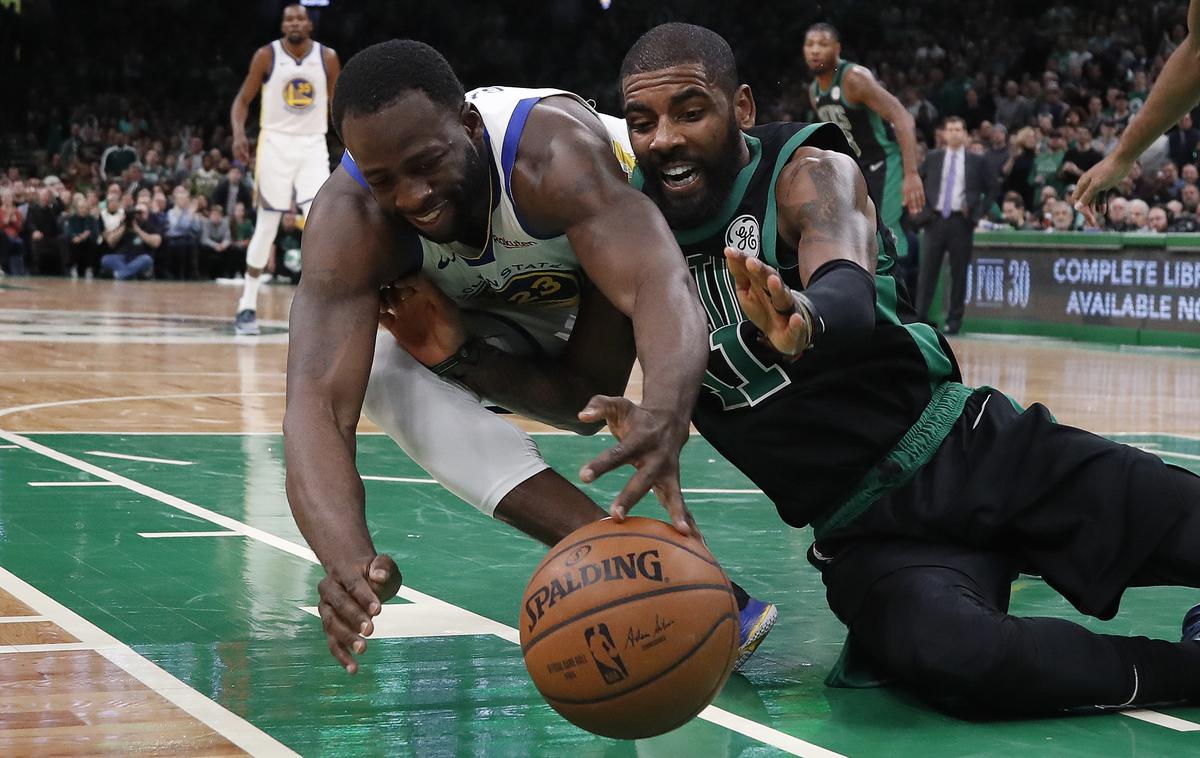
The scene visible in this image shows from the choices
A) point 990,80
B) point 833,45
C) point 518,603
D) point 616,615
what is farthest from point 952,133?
point 616,615

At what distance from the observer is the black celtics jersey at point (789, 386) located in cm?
339

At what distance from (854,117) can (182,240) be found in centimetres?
1415

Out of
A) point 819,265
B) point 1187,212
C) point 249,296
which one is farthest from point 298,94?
point 819,265

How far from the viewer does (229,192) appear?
22.5m

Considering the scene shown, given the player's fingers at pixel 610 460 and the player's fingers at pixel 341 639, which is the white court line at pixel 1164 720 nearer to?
the player's fingers at pixel 610 460

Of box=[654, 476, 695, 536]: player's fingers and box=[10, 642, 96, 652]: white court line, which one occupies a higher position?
box=[654, 476, 695, 536]: player's fingers

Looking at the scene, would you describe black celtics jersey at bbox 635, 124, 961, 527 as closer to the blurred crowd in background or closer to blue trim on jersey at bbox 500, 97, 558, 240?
blue trim on jersey at bbox 500, 97, 558, 240

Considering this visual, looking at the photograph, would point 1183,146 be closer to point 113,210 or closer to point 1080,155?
point 1080,155

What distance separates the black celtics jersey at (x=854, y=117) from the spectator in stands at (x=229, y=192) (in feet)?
44.3

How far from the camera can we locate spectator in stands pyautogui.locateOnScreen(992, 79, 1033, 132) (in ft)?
65.1

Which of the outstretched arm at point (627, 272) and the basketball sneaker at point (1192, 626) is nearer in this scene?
the outstretched arm at point (627, 272)

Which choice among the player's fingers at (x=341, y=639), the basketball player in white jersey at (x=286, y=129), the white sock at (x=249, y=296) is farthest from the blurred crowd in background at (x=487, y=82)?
the player's fingers at (x=341, y=639)

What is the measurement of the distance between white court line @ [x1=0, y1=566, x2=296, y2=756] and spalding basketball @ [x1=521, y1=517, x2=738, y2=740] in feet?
1.59

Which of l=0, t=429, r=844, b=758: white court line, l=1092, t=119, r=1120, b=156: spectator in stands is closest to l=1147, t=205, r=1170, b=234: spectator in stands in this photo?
l=1092, t=119, r=1120, b=156: spectator in stands
